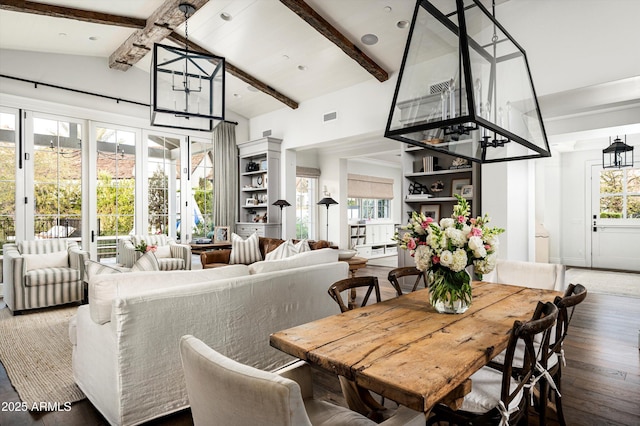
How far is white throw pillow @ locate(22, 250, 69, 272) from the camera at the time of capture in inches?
177

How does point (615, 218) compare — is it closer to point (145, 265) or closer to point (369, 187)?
point (369, 187)

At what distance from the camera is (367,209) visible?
1027 cm

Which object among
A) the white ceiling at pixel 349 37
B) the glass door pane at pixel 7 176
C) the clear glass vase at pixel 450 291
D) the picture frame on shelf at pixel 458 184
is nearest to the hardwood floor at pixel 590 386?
the clear glass vase at pixel 450 291

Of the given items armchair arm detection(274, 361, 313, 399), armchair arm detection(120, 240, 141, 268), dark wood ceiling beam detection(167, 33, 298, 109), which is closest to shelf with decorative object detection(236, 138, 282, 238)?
dark wood ceiling beam detection(167, 33, 298, 109)

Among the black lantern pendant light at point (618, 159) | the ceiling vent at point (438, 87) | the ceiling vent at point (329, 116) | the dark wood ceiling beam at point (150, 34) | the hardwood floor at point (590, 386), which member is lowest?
the hardwood floor at point (590, 386)

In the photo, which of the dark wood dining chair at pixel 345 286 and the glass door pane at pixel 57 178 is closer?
the dark wood dining chair at pixel 345 286

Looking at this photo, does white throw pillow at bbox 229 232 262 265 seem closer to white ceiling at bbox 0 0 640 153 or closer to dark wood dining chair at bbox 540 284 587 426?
white ceiling at bbox 0 0 640 153

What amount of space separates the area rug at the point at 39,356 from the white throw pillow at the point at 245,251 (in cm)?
212

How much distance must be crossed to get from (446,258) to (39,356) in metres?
3.30

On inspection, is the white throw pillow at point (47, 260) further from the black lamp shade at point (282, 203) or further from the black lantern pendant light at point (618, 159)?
the black lantern pendant light at point (618, 159)

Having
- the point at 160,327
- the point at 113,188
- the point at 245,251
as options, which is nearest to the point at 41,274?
the point at 113,188

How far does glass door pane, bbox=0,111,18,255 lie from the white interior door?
10.6m

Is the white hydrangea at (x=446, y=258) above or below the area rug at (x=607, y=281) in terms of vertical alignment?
above

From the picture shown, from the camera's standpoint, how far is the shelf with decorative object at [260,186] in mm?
7121
